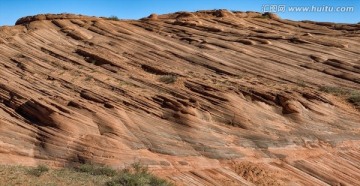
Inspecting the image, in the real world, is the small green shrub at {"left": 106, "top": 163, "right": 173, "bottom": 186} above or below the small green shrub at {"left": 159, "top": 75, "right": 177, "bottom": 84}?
below

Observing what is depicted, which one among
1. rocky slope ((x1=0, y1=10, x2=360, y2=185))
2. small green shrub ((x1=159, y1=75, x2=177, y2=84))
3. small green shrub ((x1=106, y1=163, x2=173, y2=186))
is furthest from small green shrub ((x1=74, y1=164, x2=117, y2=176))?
small green shrub ((x1=159, y1=75, x2=177, y2=84))

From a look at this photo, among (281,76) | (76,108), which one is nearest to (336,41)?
(281,76)

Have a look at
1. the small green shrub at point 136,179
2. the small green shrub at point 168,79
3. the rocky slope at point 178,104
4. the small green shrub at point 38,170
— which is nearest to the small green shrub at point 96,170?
the small green shrub at point 136,179

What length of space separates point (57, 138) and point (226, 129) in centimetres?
722

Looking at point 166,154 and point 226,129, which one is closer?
point 166,154

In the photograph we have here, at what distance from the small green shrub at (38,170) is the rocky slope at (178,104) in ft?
3.82

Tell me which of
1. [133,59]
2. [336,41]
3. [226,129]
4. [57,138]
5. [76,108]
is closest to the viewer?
[57,138]

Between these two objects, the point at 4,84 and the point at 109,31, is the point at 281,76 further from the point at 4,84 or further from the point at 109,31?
the point at 4,84

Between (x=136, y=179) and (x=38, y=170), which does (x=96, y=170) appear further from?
(x=38, y=170)

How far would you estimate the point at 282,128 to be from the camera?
21906mm

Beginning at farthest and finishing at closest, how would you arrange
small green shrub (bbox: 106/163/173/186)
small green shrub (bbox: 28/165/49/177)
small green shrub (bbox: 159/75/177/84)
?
small green shrub (bbox: 159/75/177/84)
small green shrub (bbox: 106/163/173/186)
small green shrub (bbox: 28/165/49/177)

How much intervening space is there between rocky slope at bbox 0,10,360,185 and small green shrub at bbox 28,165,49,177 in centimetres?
116

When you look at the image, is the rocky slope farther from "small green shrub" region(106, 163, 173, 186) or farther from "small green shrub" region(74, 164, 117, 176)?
"small green shrub" region(106, 163, 173, 186)

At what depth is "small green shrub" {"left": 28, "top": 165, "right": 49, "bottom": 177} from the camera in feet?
50.8
